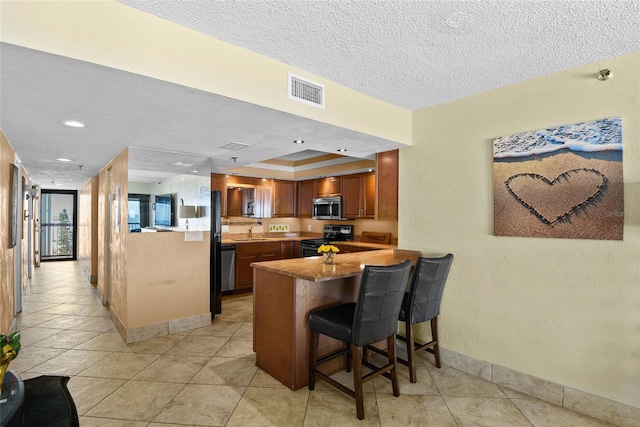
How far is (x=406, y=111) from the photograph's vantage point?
3.29 metres

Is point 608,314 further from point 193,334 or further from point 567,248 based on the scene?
point 193,334

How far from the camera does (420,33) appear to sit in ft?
6.12

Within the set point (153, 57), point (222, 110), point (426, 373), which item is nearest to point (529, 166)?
point (426, 373)

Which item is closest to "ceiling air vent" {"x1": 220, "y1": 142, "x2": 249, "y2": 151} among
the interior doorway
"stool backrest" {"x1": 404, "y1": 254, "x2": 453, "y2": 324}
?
"stool backrest" {"x1": 404, "y1": 254, "x2": 453, "y2": 324}

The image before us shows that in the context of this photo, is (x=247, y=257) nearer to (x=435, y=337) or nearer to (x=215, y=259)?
(x=215, y=259)

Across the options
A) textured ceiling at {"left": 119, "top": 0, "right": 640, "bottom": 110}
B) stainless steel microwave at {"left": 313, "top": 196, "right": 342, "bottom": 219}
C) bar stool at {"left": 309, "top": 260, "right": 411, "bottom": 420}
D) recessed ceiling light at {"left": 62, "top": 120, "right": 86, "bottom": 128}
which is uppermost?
textured ceiling at {"left": 119, "top": 0, "right": 640, "bottom": 110}

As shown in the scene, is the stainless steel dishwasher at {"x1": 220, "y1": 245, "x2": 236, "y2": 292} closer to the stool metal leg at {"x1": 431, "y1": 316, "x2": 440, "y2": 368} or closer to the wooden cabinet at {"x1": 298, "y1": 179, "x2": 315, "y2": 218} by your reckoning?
the wooden cabinet at {"x1": 298, "y1": 179, "x2": 315, "y2": 218}

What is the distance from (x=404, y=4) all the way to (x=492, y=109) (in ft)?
5.02

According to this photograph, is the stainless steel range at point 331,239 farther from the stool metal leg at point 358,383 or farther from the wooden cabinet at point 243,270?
the stool metal leg at point 358,383

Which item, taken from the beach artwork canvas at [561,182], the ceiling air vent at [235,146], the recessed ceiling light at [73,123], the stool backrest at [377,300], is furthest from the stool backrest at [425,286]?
the recessed ceiling light at [73,123]

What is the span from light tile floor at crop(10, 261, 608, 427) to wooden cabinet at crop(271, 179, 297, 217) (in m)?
3.12

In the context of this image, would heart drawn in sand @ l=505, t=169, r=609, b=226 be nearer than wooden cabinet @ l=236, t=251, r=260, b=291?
Yes

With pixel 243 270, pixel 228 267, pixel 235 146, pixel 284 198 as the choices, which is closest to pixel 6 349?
pixel 235 146

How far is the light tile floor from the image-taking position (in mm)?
2203
